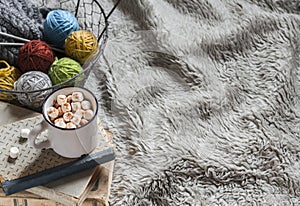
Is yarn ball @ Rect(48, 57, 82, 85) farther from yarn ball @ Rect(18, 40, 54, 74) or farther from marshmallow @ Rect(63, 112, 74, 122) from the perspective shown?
marshmallow @ Rect(63, 112, 74, 122)

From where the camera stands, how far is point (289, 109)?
1.19 metres

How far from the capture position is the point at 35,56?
1003 millimetres

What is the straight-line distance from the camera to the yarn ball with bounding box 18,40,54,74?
1.00 metres

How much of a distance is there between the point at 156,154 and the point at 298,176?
0.28 m

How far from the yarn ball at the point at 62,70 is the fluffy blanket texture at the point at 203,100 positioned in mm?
168

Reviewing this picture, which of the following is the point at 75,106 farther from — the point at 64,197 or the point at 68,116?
the point at 64,197

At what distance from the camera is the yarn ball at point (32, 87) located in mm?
963

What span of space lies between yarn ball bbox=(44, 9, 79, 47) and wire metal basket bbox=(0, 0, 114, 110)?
0.20 feet

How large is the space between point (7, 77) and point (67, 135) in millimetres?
218

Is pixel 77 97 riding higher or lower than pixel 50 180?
higher

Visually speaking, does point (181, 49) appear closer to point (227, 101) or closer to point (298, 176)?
point (227, 101)

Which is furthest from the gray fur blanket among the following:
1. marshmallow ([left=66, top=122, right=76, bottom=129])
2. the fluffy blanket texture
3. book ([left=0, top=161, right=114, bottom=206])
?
marshmallow ([left=66, top=122, right=76, bottom=129])

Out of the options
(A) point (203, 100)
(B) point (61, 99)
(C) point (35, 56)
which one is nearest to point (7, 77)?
(C) point (35, 56)

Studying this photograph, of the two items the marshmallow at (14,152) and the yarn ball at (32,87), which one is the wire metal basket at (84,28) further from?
the marshmallow at (14,152)
